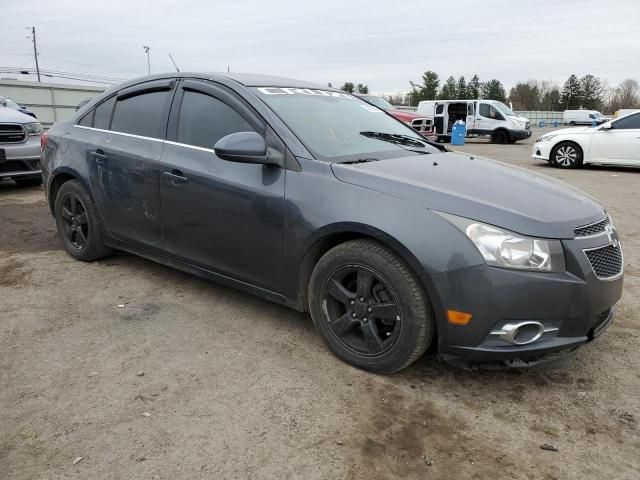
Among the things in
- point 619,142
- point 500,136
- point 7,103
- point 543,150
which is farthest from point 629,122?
point 7,103

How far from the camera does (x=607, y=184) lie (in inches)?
404

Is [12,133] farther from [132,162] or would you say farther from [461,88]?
[461,88]

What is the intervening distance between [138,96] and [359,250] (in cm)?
248

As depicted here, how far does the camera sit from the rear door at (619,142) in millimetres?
11875

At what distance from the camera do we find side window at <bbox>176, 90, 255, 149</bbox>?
11.5ft

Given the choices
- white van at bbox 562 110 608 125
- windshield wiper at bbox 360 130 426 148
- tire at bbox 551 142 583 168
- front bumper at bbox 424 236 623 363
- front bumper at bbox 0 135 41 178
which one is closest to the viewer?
front bumper at bbox 424 236 623 363

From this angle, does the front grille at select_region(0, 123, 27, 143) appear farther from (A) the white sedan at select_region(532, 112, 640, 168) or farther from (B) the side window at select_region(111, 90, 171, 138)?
(A) the white sedan at select_region(532, 112, 640, 168)

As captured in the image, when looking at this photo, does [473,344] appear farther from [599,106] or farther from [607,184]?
[599,106]

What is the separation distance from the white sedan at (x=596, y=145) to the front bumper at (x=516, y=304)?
11.0m

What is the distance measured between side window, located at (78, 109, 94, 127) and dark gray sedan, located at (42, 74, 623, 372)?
279mm

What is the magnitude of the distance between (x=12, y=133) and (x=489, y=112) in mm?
19906

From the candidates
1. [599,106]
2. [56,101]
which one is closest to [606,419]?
[56,101]

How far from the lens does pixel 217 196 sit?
11.1 ft

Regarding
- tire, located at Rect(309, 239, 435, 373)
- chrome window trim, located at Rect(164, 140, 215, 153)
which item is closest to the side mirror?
chrome window trim, located at Rect(164, 140, 215, 153)
